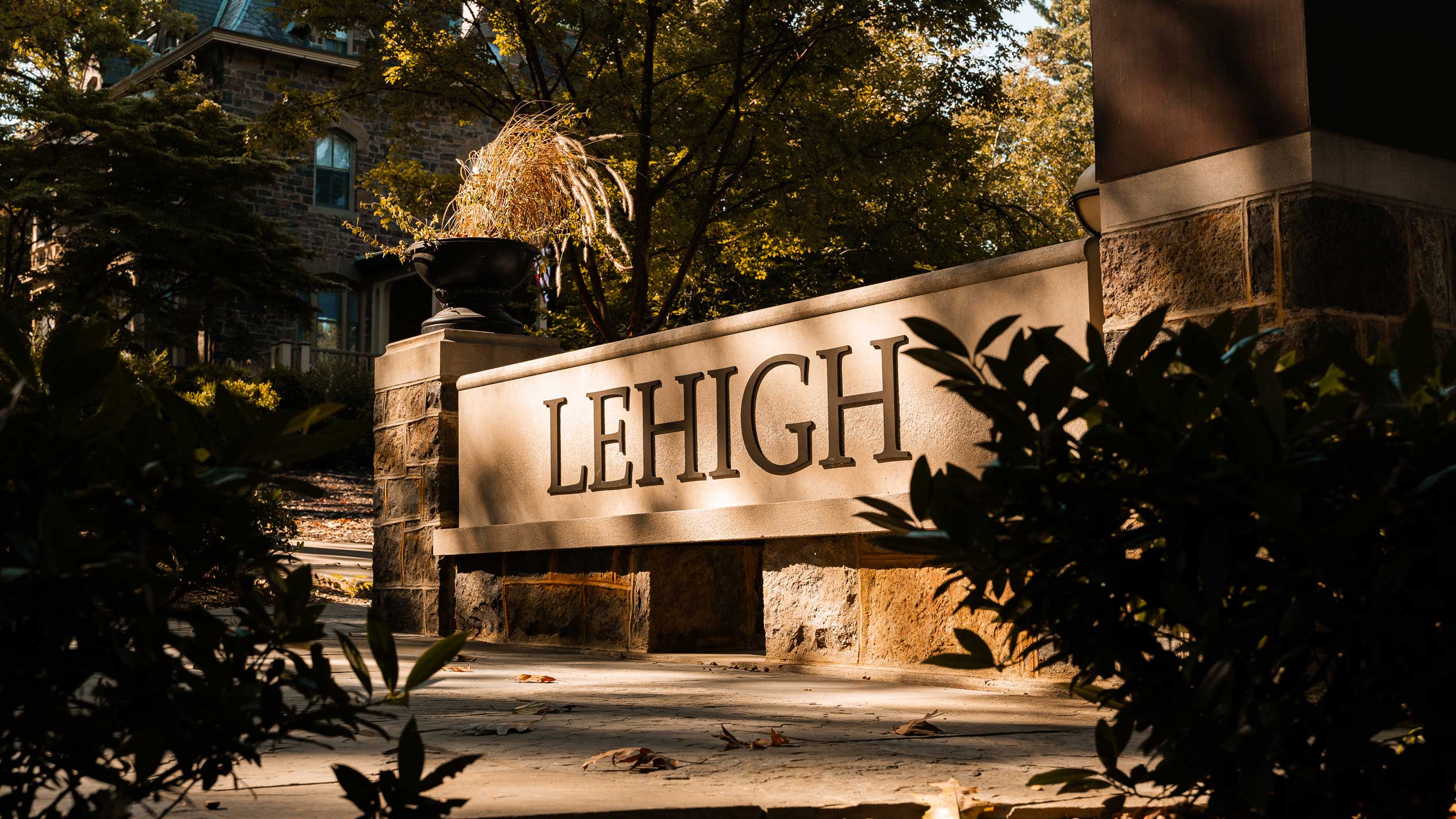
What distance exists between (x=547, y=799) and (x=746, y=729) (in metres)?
1.36

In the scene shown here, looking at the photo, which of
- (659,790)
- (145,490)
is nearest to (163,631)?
(145,490)

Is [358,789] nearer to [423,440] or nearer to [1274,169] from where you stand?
[1274,169]

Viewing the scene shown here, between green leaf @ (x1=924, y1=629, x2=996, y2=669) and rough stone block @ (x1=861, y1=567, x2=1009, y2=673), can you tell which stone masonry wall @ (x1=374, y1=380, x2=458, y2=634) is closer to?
rough stone block @ (x1=861, y1=567, x2=1009, y2=673)

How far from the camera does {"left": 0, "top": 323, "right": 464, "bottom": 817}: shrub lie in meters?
1.59

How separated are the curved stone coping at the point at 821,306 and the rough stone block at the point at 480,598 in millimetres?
1116

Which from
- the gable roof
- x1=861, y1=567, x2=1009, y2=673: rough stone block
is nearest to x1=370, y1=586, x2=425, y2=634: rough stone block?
x1=861, y1=567, x2=1009, y2=673: rough stone block

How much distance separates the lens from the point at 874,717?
13.9ft

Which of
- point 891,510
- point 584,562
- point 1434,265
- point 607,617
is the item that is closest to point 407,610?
point 584,562

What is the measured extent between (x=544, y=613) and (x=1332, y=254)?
4.86 meters

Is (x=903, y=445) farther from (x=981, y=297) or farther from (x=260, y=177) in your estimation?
(x=260, y=177)

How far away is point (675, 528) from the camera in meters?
6.59

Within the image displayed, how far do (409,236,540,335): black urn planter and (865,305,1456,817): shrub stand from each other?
6705 millimetres

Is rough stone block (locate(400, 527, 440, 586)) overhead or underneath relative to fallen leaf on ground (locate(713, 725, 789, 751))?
overhead

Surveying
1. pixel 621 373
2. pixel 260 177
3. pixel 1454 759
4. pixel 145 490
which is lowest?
pixel 1454 759
